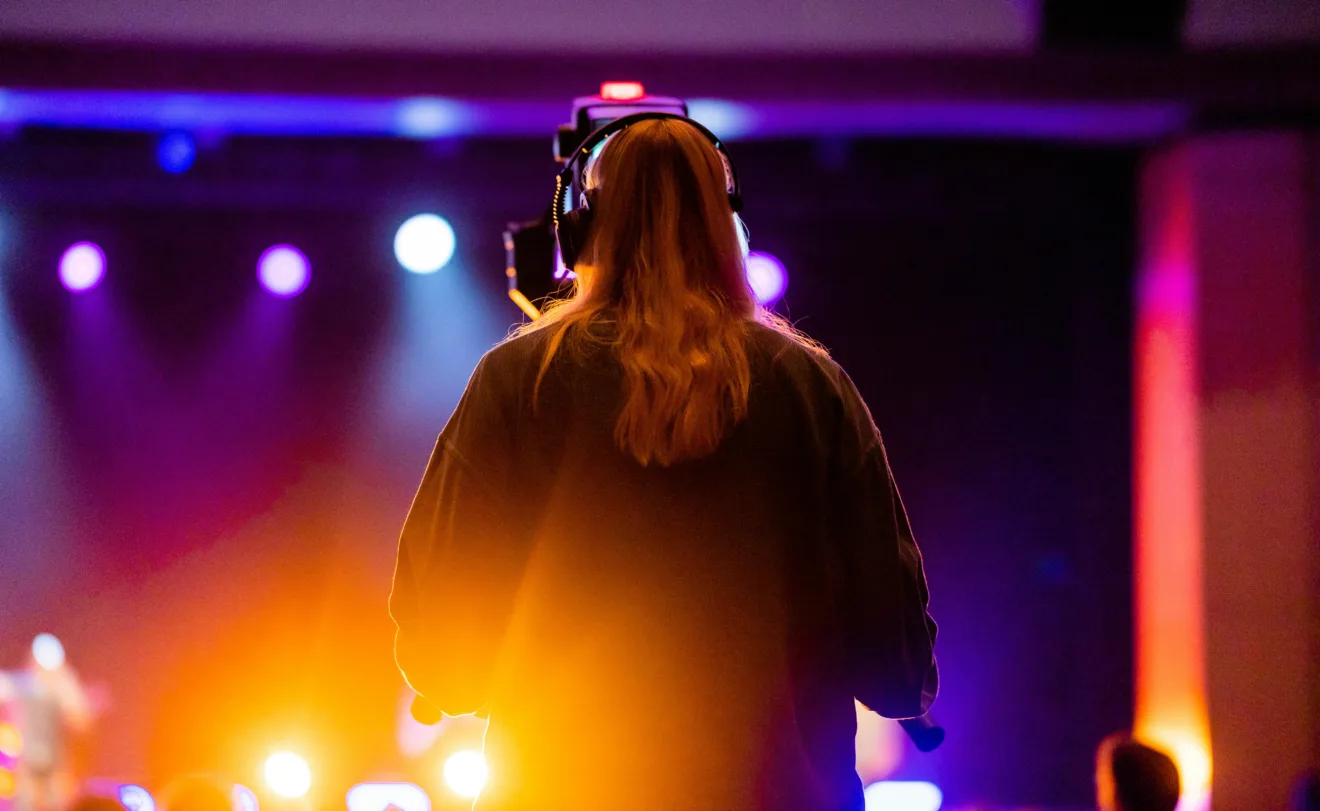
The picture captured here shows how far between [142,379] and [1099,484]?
12.0ft

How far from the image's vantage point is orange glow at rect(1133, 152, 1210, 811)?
3.24 meters

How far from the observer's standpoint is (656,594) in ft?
2.76

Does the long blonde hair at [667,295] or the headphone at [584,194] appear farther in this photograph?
the headphone at [584,194]

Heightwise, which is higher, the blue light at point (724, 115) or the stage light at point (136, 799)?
the blue light at point (724, 115)

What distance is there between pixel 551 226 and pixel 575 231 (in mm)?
493

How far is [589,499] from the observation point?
85 cm

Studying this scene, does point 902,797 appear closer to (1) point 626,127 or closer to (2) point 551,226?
(2) point 551,226

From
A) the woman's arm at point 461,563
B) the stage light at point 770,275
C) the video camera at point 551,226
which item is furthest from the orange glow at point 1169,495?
the woman's arm at point 461,563

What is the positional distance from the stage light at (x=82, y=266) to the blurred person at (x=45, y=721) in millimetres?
1354

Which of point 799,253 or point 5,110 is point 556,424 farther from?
point 5,110

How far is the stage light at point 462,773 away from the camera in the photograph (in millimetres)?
3551

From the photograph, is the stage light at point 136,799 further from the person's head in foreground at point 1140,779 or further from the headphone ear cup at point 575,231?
the headphone ear cup at point 575,231

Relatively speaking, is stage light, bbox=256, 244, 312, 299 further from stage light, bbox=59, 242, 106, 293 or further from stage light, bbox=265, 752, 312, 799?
stage light, bbox=265, 752, 312, 799

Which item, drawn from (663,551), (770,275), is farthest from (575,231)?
(770,275)
